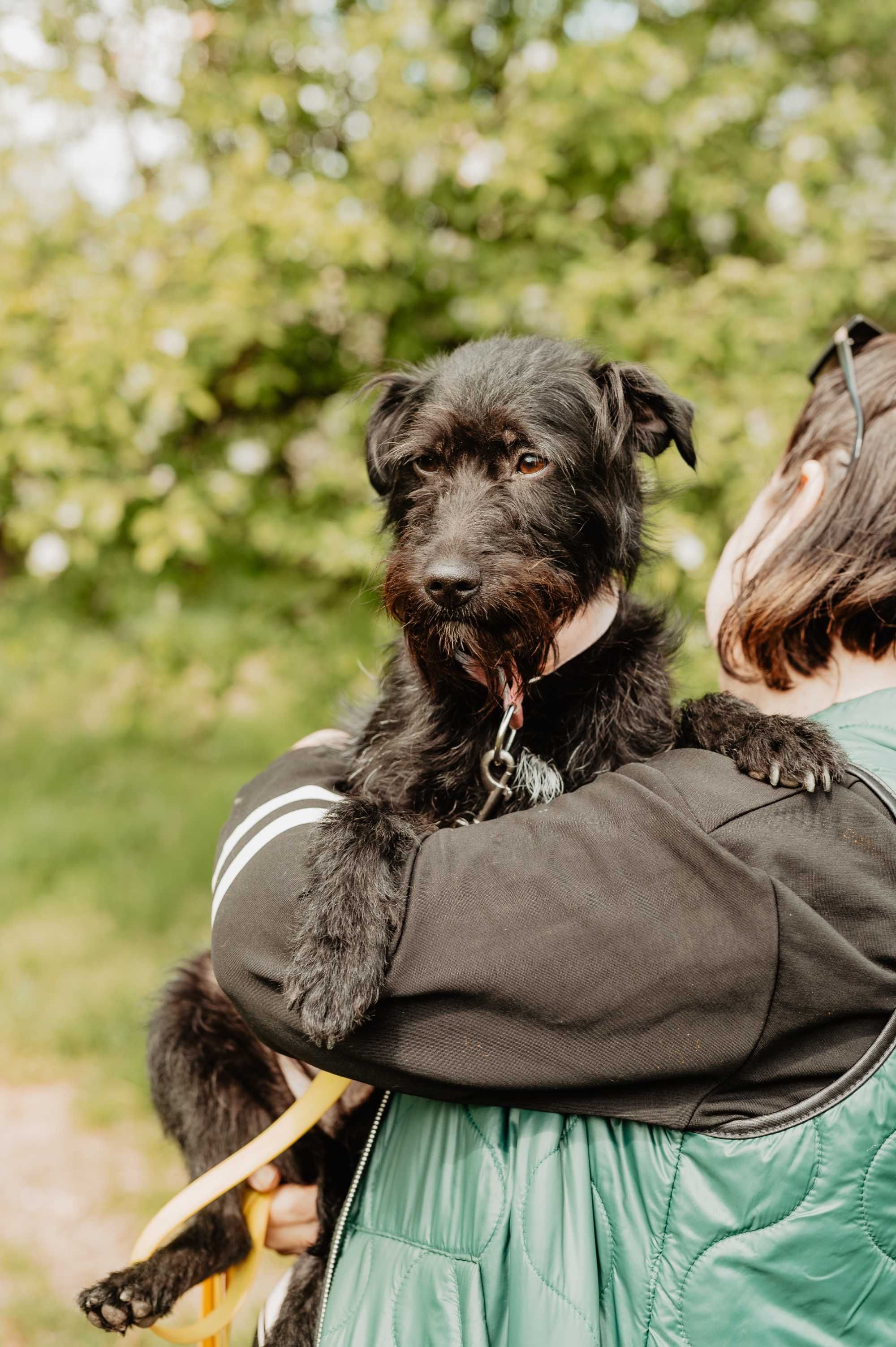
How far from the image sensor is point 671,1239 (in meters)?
1.28

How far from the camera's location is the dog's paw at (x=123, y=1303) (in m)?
1.96

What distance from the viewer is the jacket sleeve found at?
1305mm

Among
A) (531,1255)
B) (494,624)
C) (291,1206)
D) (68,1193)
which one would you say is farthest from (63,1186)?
(531,1255)

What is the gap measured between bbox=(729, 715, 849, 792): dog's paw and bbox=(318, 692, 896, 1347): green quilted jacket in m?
0.17

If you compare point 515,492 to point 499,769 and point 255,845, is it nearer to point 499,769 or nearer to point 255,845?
point 499,769

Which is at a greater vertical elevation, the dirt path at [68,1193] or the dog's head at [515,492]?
the dog's head at [515,492]

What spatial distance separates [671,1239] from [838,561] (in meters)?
1.08

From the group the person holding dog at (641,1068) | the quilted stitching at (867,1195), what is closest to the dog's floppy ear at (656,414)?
the person holding dog at (641,1068)

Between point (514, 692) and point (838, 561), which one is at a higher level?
point (514, 692)

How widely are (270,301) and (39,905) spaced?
327 centimetres

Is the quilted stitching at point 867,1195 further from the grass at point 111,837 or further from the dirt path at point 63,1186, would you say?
the dirt path at point 63,1186

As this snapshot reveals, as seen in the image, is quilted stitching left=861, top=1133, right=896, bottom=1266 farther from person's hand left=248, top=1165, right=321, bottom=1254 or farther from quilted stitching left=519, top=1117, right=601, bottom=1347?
person's hand left=248, top=1165, right=321, bottom=1254

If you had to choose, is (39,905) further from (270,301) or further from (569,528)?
(569,528)

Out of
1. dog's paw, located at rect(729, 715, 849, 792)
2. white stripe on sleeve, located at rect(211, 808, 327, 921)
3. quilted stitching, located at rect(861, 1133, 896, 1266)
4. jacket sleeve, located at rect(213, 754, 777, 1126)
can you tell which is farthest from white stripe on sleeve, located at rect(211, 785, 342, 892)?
quilted stitching, located at rect(861, 1133, 896, 1266)
